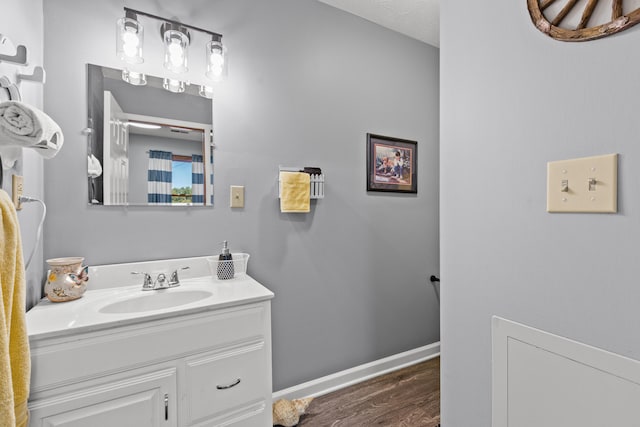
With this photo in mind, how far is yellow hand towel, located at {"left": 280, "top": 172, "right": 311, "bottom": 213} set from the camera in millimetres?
1755

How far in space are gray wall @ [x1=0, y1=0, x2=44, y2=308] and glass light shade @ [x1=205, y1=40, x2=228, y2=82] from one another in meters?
0.67

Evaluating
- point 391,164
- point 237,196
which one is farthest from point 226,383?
point 391,164

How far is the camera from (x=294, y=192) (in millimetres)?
1771

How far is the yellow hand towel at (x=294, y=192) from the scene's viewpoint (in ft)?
5.76

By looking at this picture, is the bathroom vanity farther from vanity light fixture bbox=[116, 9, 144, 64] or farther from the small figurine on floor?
vanity light fixture bbox=[116, 9, 144, 64]

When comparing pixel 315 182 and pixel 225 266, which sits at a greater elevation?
pixel 315 182

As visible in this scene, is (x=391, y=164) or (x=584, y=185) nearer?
(x=584, y=185)

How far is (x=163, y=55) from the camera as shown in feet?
4.99

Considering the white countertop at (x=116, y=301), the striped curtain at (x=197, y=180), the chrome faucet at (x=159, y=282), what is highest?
the striped curtain at (x=197, y=180)

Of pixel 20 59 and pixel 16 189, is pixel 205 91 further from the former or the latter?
pixel 16 189

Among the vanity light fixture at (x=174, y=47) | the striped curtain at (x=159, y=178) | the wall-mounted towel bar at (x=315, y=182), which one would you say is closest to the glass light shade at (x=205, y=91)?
the vanity light fixture at (x=174, y=47)

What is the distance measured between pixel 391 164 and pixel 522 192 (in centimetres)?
155

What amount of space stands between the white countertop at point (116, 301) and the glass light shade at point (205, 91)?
95 cm

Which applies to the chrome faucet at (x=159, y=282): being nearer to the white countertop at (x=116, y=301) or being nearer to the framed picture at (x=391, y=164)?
the white countertop at (x=116, y=301)
